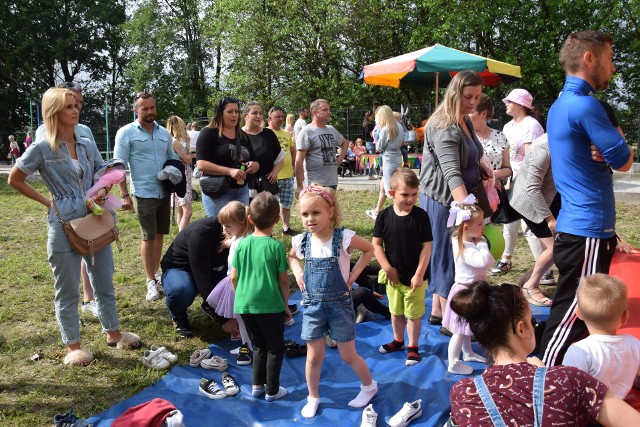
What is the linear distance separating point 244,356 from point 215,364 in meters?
0.22

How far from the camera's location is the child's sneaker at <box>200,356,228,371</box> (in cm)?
386

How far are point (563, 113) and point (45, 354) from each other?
3887mm

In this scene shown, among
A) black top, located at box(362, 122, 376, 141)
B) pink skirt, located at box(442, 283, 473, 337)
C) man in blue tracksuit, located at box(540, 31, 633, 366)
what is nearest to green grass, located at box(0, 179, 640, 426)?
pink skirt, located at box(442, 283, 473, 337)

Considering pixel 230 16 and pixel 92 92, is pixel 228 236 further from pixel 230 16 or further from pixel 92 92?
pixel 92 92

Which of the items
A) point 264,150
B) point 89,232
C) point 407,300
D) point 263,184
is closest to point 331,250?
point 407,300

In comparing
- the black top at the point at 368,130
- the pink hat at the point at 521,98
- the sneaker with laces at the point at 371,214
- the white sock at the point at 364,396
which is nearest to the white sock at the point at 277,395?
the white sock at the point at 364,396

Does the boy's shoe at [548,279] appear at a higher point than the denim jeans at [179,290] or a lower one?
lower

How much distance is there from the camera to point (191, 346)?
428 centimetres

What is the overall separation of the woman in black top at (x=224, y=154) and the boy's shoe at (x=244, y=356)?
1552 millimetres

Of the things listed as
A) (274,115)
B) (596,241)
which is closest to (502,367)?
(596,241)

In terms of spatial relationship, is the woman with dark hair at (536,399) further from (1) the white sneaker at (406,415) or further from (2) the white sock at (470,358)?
(2) the white sock at (470,358)

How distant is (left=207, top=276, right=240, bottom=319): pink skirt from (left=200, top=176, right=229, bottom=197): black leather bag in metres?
1.17

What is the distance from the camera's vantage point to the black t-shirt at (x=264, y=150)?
18.4 feet

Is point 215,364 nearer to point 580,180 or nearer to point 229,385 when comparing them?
point 229,385
